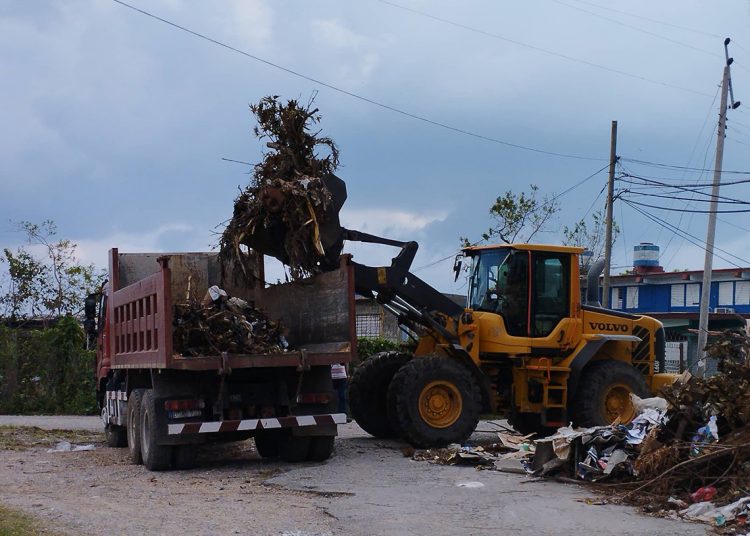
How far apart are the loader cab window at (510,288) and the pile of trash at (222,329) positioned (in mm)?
3367

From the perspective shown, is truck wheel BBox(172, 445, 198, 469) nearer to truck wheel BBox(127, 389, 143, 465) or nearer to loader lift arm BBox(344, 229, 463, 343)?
truck wheel BBox(127, 389, 143, 465)

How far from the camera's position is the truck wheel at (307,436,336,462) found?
1269 centimetres

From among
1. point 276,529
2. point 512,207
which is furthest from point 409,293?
point 512,207

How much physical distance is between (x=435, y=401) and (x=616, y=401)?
2980 millimetres

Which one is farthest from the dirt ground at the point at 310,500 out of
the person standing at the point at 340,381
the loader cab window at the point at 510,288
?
the person standing at the point at 340,381

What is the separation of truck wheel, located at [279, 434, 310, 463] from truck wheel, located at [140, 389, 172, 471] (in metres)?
1.52

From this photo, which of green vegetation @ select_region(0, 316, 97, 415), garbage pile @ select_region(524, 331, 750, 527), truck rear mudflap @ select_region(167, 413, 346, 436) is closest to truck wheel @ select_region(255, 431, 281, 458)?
truck rear mudflap @ select_region(167, 413, 346, 436)

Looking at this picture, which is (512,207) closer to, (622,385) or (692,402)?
(622,385)

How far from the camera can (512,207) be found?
35.7 metres

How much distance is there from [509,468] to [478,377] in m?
2.65

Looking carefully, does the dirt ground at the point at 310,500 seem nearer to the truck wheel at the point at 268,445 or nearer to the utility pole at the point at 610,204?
the truck wheel at the point at 268,445

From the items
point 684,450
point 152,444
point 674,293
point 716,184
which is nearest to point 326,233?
point 152,444

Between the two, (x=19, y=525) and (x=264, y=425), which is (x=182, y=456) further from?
(x=19, y=525)

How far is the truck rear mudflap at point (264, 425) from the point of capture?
39.4 ft
